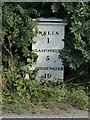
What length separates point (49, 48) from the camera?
5363 millimetres

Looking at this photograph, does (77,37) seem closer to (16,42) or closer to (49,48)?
(49,48)

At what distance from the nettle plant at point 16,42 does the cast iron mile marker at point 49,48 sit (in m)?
0.11

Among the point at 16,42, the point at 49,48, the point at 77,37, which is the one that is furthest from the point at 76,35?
the point at 16,42

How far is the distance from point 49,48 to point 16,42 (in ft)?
1.74

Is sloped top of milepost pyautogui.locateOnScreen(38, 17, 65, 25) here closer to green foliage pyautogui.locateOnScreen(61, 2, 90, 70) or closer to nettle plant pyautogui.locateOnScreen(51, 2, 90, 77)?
nettle plant pyautogui.locateOnScreen(51, 2, 90, 77)

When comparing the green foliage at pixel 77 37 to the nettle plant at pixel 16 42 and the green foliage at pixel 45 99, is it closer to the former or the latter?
the green foliage at pixel 45 99

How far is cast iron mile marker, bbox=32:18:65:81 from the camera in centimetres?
535

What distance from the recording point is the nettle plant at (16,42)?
5125mm

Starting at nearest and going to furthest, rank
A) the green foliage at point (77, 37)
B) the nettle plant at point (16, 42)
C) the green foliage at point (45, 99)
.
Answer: the green foliage at point (45, 99)
the green foliage at point (77, 37)
the nettle plant at point (16, 42)

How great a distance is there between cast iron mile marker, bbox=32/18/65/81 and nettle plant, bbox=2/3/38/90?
109 millimetres

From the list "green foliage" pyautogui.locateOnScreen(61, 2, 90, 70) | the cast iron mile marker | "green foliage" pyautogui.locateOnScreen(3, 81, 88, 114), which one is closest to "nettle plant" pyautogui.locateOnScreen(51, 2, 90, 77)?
"green foliage" pyautogui.locateOnScreen(61, 2, 90, 70)

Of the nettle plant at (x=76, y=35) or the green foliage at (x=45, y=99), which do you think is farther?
the nettle plant at (x=76, y=35)

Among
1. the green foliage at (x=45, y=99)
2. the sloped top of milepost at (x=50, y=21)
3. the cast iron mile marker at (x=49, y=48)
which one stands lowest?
the green foliage at (x=45, y=99)

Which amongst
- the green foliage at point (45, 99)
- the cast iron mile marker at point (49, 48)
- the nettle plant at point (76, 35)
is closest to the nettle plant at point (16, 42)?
the cast iron mile marker at point (49, 48)
